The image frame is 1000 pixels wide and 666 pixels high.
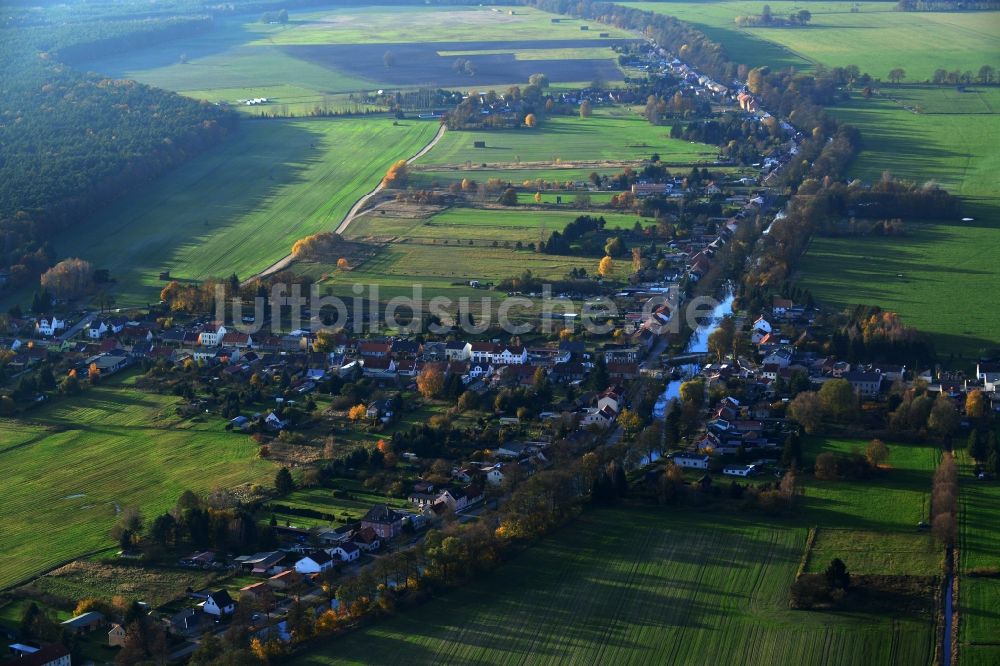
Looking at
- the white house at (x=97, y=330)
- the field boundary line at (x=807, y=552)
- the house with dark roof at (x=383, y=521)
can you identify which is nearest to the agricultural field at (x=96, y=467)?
the house with dark roof at (x=383, y=521)

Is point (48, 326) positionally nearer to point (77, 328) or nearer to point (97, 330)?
point (77, 328)

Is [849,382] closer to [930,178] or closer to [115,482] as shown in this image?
[115,482]

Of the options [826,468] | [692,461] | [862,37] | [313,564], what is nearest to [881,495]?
[826,468]

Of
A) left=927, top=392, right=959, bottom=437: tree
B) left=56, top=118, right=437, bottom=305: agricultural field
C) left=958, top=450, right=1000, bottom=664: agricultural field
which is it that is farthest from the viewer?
left=56, top=118, right=437, bottom=305: agricultural field

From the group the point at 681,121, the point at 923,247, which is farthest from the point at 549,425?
the point at 681,121

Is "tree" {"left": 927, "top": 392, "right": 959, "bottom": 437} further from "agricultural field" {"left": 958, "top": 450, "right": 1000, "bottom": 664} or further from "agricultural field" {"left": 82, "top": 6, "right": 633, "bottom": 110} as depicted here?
"agricultural field" {"left": 82, "top": 6, "right": 633, "bottom": 110}

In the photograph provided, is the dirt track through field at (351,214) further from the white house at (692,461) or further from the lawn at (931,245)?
the white house at (692,461)

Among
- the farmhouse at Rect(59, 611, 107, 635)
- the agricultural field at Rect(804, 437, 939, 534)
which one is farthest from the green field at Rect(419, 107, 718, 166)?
the farmhouse at Rect(59, 611, 107, 635)
